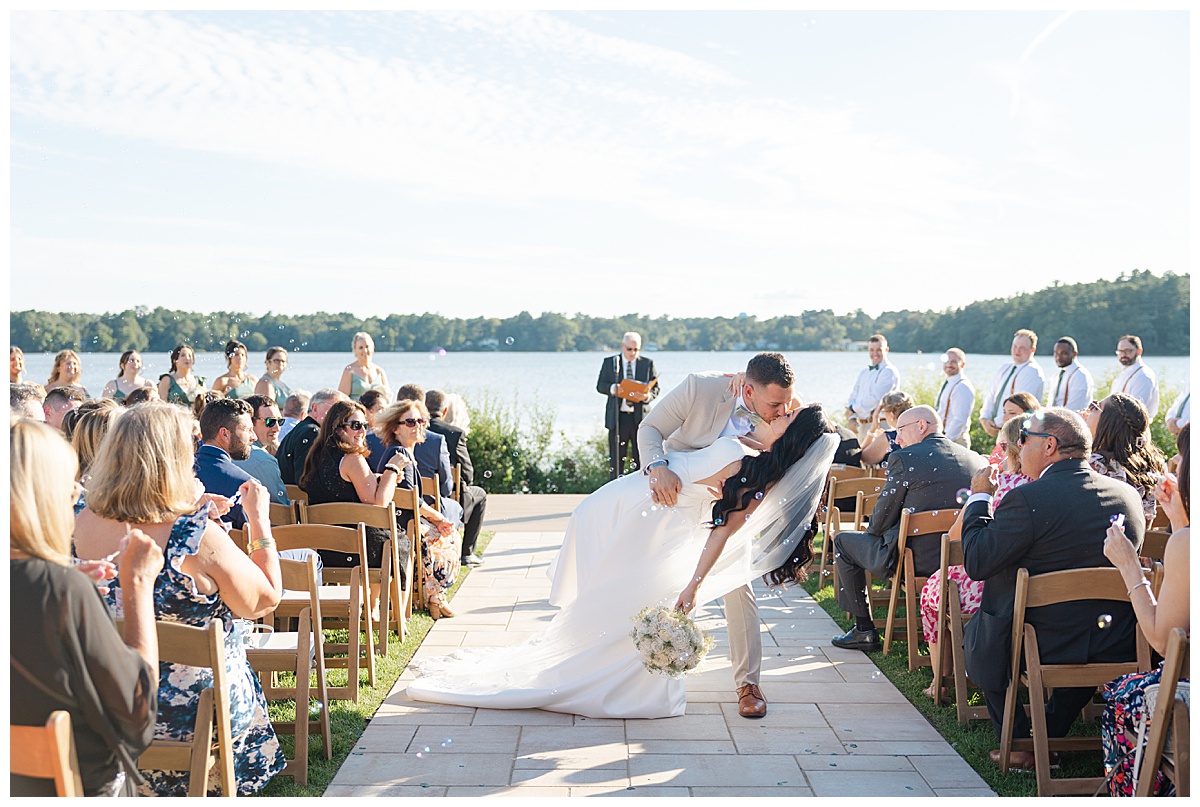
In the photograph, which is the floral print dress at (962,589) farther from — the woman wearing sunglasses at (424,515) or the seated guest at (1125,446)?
the woman wearing sunglasses at (424,515)

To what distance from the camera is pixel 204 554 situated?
9.47 ft

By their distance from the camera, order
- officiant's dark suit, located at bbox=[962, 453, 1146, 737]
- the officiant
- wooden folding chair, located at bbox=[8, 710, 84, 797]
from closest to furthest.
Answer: wooden folding chair, located at bbox=[8, 710, 84, 797], officiant's dark suit, located at bbox=[962, 453, 1146, 737], the officiant

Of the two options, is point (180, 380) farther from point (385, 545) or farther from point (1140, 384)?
point (1140, 384)

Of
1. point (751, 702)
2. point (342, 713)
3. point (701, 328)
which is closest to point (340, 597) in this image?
point (342, 713)

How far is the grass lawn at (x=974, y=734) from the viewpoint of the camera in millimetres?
3668

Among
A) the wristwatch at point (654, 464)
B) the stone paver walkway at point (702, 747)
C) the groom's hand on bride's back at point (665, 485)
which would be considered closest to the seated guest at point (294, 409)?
the stone paver walkway at point (702, 747)

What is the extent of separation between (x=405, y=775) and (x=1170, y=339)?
24.5 m

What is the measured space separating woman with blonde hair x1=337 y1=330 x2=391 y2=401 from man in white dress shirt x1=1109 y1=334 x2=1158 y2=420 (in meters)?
8.15

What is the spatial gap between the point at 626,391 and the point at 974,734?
7662 millimetres

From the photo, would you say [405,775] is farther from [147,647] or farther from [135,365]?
[135,365]

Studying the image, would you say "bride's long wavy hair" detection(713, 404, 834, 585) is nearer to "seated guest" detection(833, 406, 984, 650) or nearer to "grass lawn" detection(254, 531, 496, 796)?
"seated guest" detection(833, 406, 984, 650)

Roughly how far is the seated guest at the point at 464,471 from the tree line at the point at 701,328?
1897mm

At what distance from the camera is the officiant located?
456 inches

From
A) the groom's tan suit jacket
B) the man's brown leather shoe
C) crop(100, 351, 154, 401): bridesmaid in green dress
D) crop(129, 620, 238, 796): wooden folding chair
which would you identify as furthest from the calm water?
crop(129, 620, 238, 796): wooden folding chair
